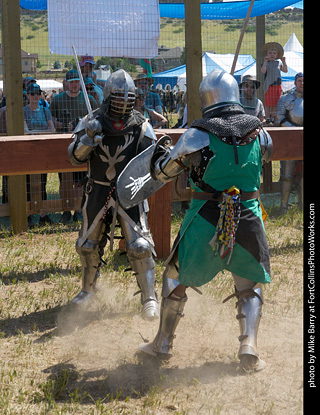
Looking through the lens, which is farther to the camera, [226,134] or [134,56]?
[134,56]

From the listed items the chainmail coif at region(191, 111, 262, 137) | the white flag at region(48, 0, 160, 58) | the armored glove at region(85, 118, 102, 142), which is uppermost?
the white flag at region(48, 0, 160, 58)

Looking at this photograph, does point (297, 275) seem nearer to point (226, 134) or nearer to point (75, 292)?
point (75, 292)

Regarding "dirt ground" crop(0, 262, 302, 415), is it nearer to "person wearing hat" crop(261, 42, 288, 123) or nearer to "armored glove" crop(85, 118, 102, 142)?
"armored glove" crop(85, 118, 102, 142)

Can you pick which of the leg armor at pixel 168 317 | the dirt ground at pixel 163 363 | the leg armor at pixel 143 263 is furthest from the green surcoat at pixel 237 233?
the leg armor at pixel 143 263

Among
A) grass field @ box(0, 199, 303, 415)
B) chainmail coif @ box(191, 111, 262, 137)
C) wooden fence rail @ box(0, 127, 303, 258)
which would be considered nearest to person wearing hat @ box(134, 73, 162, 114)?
wooden fence rail @ box(0, 127, 303, 258)

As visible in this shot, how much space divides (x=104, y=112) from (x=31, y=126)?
2.94 m

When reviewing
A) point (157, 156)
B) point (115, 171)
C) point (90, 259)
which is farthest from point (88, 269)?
point (157, 156)

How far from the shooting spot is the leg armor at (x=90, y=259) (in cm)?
439

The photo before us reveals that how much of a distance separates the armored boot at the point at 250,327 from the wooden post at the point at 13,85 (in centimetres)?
378

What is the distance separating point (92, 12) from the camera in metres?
6.50

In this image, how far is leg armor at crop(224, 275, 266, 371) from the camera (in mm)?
3379

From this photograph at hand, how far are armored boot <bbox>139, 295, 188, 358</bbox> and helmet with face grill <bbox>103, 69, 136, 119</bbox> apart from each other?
1472mm
